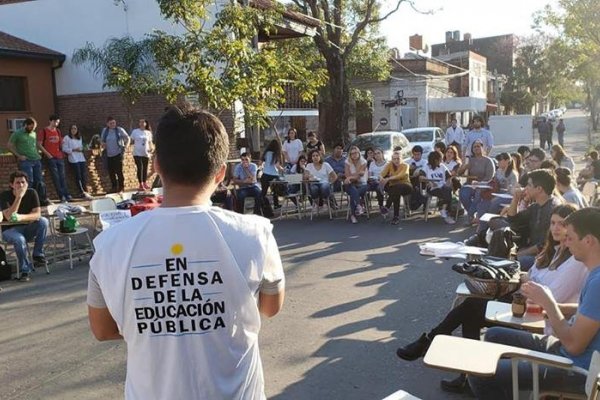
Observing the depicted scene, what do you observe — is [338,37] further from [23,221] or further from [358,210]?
[23,221]

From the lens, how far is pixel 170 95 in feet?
37.8

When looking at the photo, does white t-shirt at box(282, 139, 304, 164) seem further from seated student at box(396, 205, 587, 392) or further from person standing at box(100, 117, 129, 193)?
seated student at box(396, 205, 587, 392)

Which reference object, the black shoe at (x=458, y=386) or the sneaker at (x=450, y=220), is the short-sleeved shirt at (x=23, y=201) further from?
the sneaker at (x=450, y=220)

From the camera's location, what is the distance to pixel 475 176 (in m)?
11.2

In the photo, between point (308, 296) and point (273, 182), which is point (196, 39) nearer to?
point (273, 182)

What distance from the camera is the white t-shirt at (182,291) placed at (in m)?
1.69

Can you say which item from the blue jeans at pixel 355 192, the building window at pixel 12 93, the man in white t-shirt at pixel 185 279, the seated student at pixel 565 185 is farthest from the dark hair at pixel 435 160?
the building window at pixel 12 93

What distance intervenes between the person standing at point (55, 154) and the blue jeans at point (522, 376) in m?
11.0

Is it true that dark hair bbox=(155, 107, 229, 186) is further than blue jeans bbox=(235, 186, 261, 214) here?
No

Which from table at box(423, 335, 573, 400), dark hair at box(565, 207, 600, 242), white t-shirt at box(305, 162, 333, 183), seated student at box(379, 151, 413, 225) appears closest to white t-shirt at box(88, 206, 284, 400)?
table at box(423, 335, 573, 400)

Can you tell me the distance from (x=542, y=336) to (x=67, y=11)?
19062 millimetres

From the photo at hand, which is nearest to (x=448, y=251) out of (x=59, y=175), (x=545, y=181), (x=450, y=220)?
(x=545, y=181)

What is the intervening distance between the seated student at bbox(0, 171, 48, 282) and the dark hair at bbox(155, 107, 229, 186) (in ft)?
21.2

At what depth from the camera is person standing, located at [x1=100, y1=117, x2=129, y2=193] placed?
13250 millimetres
